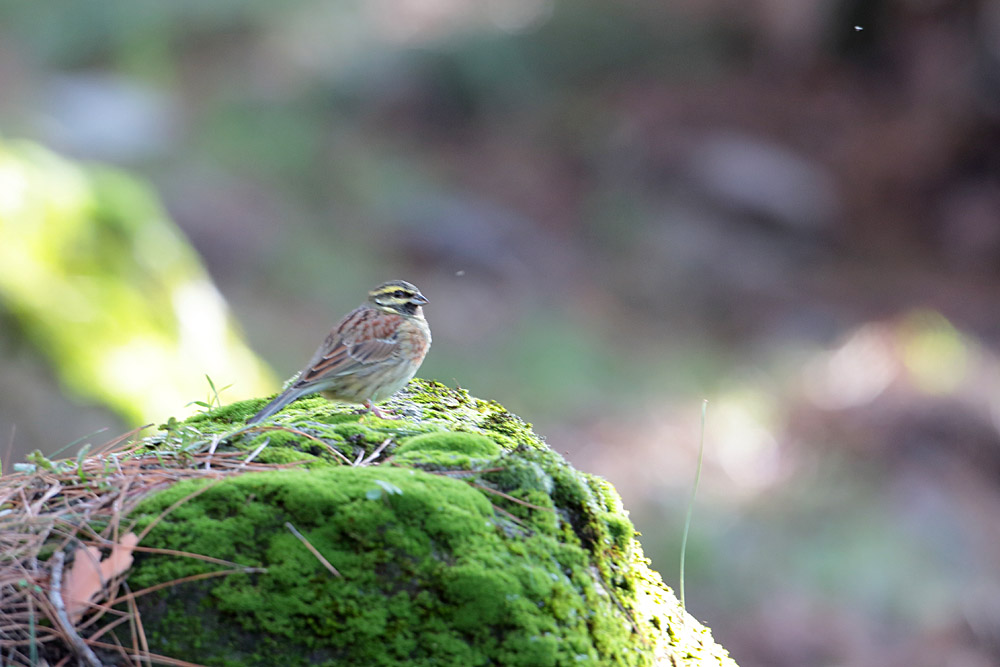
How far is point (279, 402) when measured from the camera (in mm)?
4535

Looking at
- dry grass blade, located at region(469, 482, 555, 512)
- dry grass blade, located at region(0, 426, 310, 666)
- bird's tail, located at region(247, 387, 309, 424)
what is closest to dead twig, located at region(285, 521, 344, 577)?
dry grass blade, located at region(0, 426, 310, 666)

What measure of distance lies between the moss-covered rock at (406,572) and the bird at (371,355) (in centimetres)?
135

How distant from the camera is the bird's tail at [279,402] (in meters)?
4.25

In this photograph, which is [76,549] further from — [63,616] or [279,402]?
[279,402]

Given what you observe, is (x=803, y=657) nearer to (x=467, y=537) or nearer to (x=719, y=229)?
(x=467, y=537)

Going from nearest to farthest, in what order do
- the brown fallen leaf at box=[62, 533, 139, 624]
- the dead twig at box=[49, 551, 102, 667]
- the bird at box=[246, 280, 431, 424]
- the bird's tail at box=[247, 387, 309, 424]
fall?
1. the dead twig at box=[49, 551, 102, 667]
2. the brown fallen leaf at box=[62, 533, 139, 624]
3. the bird's tail at box=[247, 387, 309, 424]
4. the bird at box=[246, 280, 431, 424]

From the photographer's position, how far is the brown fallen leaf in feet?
9.34

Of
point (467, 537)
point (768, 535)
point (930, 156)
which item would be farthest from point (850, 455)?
point (930, 156)

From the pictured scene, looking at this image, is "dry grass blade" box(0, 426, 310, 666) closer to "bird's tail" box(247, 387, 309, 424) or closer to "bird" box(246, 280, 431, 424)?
"bird's tail" box(247, 387, 309, 424)

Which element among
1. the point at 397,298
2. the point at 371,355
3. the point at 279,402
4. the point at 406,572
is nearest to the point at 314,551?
the point at 406,572

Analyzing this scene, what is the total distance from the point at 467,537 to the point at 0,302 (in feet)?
20.1

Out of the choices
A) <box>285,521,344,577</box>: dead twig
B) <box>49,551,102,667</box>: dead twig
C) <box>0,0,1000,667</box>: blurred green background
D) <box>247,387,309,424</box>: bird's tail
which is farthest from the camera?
<box>0,0,1000,667</box>: blurred green background

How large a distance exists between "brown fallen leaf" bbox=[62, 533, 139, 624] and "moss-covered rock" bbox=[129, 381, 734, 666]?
59 millimetres

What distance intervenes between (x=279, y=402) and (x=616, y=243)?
1782cm
